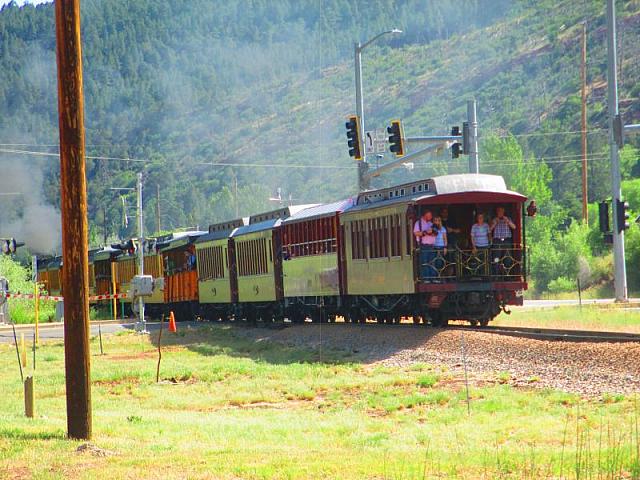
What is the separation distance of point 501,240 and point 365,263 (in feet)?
12.0

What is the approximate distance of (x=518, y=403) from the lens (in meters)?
14.8

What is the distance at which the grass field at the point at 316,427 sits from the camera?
10461mm

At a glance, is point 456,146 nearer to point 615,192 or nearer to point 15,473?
point 615,192

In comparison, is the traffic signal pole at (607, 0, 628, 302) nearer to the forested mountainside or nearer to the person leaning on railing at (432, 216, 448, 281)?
the person leaning on railing at (432, 216, 448, 281)

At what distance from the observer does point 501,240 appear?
2444cm

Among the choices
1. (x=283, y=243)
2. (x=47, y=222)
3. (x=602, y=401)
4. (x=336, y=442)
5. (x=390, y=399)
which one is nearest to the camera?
(x=336, y=442)

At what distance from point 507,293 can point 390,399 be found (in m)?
8.71

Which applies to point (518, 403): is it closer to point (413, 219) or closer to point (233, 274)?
point (413, 219)

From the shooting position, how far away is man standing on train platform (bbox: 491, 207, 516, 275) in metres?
24.3

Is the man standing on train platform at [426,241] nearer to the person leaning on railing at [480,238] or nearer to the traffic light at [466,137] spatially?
the person leaning on railing at [480,238]

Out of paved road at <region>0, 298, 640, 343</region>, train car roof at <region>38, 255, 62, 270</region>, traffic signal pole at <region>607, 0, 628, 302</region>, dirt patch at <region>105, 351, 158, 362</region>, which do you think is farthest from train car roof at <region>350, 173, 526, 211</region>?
train car roof at <region>38, 255, 62, 270</region>

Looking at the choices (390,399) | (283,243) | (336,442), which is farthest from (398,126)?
(336,442)

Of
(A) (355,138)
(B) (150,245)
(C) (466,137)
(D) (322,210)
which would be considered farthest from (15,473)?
(B) (150,245)

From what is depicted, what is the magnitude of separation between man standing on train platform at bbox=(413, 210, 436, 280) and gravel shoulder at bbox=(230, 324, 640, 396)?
3.91 ft
